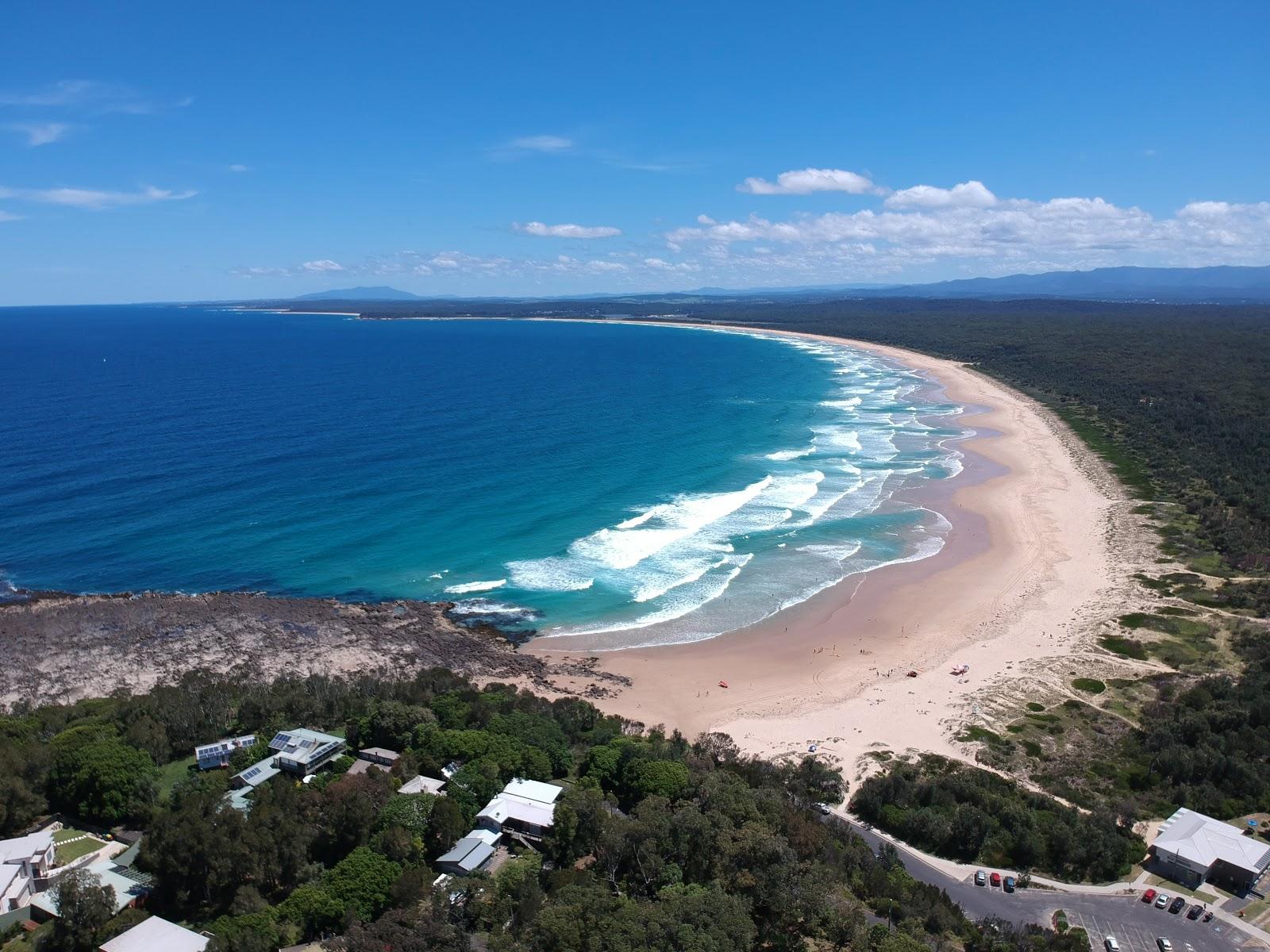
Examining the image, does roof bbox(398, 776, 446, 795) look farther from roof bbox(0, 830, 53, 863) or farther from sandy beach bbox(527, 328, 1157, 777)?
sandy beach bbox(527, 328, 1157, 777)

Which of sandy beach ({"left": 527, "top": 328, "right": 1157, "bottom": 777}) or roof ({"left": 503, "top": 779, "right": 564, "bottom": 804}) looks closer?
roof ({"left": 503, "top": 779, "right": 564, "bottom": 804})

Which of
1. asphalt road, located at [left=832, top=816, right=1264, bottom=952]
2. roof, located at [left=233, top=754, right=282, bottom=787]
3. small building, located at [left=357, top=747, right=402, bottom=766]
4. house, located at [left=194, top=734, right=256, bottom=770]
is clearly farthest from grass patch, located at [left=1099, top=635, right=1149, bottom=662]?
house, located at [left=194, top=734, right=256, bottom=770]

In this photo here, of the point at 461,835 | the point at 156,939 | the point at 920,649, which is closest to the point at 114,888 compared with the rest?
the point at 156,939

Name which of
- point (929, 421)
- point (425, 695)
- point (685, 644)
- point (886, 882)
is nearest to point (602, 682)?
point (685, 644)

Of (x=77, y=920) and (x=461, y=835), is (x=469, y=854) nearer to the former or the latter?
(x=461, y=835)

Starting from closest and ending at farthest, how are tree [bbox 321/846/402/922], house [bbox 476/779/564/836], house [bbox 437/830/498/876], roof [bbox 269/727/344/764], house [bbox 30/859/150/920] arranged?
tree [bbox 321/846/402/922] < house [bbox 30/859/150/920] < house [bbox 437/830/498/876] < house [bbox 476/779/564/836] < roof [bbox 269/727/344/764]

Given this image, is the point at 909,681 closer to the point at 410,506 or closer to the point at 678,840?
the point at 678,840

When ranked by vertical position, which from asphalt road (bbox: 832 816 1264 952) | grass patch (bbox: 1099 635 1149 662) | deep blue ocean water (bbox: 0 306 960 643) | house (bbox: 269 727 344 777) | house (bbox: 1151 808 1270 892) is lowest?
asphalt road (bbox: 832 816 1264 952)
